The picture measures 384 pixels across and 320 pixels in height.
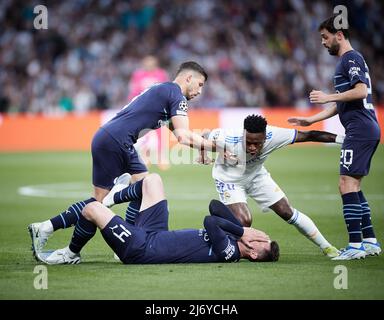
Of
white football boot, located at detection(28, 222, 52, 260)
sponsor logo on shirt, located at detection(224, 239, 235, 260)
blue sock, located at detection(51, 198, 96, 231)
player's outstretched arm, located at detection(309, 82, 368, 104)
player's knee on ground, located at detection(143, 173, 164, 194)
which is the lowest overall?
sponsor logo on shirt, located at detection(224, 239, 235, 260)

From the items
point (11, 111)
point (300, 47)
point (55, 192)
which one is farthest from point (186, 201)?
point (300, 47)

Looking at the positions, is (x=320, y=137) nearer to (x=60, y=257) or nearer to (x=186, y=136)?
(x=186, y=136)

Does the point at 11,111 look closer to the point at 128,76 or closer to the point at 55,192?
the point at 128,76

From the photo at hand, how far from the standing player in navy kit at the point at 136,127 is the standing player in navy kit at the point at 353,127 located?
1356 millimetres

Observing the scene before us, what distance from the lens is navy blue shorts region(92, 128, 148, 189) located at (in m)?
9.40

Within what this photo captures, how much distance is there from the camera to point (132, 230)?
27.2 ft

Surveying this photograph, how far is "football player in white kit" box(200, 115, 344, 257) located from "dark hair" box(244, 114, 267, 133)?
0.21 feet

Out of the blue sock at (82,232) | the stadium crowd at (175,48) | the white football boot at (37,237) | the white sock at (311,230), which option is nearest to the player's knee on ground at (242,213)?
the white sock at (311,230)

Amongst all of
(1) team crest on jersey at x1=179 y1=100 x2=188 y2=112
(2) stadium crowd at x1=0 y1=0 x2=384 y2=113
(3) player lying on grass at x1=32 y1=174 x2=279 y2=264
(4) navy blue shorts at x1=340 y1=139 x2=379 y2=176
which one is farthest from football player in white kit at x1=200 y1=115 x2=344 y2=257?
(2) stadium crowd at x1=0 y1=0 x2=384 y2=113

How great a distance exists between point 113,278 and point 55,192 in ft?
27.5

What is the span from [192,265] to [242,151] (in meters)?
1.72

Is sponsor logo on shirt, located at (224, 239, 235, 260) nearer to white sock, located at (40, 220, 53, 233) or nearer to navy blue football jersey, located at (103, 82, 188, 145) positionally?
navy blue football jersey, located at (103, 82, 188, 145)

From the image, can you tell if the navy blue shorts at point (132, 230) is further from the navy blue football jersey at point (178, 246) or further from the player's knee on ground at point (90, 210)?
the player's knee on ground at point (90, 210)

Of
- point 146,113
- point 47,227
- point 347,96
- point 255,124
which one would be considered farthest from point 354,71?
point 47,227
